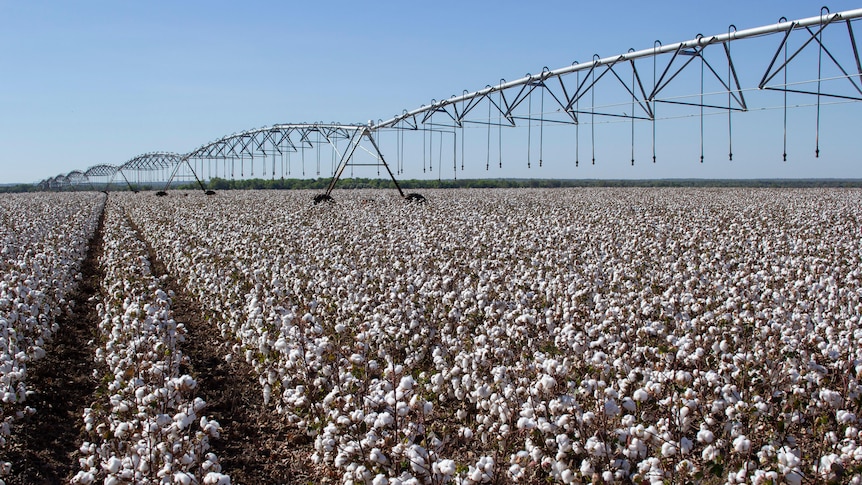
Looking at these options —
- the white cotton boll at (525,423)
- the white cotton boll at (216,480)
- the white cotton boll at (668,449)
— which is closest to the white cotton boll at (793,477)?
the white cotton boll at (668,449)

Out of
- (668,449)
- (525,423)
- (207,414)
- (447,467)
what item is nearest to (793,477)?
A: (668,449)

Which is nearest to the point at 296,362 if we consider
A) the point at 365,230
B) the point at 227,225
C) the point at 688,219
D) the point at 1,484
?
the point at 1,484

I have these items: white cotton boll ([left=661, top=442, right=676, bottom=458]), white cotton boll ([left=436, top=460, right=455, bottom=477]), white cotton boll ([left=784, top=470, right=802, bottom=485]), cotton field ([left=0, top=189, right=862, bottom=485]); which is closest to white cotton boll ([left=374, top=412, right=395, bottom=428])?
cotton field ([left=0, top=189, right=862, bottom=485])

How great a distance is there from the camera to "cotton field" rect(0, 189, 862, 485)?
5.25 meters

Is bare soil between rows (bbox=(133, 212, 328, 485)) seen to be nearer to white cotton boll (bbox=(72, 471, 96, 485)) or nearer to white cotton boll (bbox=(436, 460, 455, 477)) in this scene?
white cotton boll (bbox=(72, 471, 96, 485))

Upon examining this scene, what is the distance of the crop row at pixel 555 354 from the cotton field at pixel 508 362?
36mm

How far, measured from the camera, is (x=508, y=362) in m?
7.75

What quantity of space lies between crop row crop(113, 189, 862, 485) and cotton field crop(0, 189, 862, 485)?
1.4 inches

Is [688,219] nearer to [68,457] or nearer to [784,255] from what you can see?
[784,255]

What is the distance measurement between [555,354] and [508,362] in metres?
0.66

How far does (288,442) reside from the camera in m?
7.33

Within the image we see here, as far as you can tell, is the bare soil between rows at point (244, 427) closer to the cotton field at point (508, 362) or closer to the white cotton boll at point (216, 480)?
the cotton field at point (508, 362)

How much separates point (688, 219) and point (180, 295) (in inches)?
745

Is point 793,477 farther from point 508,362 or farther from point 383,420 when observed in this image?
point 508,362
